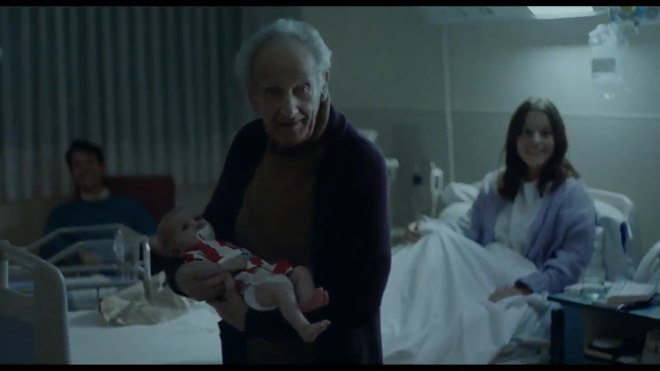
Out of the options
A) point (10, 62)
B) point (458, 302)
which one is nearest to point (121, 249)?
point (10, 62)

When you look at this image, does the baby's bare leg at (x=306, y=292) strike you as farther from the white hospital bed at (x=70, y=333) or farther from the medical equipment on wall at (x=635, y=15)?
the medical equipment on wall at (x=635, y=15)

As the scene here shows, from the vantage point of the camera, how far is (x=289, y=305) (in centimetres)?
121

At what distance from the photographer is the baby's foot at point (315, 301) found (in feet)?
3.95

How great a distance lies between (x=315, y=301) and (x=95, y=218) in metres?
1.37

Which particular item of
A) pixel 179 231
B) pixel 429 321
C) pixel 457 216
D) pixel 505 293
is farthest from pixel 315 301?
pixel 457 216

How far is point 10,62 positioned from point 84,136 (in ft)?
1.05

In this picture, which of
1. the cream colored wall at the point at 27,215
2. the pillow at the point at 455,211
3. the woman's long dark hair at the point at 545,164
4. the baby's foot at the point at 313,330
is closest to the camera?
the baby's foot at the point at 313,330

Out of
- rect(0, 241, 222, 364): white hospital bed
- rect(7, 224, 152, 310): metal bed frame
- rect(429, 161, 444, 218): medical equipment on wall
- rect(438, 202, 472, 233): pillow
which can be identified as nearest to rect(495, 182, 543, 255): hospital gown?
rect(438, 202, 472, 233): pillow

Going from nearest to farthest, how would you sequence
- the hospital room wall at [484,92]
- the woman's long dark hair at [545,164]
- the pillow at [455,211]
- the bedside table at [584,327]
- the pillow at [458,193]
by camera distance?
the bedside table at [584,327], the woman's long dark hair at [545,164], the hospital room wall at [484,92], the pillow at [455,211], the pillow at [458,193]

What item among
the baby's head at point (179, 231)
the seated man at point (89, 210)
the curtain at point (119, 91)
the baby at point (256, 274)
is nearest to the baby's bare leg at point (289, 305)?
the baby at point (256, 274)

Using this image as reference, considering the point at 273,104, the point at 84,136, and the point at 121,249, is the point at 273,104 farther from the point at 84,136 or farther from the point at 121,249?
the point at 84,136

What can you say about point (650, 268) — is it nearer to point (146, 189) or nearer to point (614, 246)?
point (614, 246)

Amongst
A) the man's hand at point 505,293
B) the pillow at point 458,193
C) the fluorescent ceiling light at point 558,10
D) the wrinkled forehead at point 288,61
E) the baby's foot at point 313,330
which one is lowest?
the man's hand at point 505,293

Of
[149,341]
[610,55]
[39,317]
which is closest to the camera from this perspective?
[39,317]
